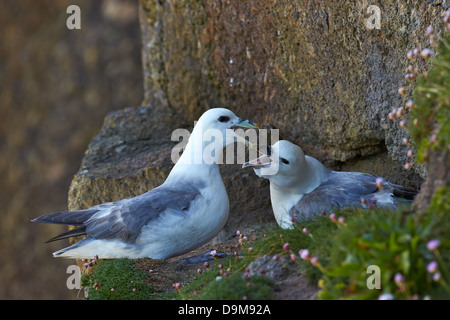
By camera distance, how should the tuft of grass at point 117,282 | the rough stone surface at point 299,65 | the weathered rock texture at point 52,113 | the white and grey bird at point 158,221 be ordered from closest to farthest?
the tuft of grass at point 117,282
the white and grey bird at point 158,221
the rough stone surface at point 299,65
the weathered rock texture at point 52,113

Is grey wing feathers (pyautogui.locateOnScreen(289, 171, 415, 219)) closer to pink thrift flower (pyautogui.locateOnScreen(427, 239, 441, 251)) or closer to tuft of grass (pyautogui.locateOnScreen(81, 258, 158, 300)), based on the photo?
tuft of grass (pyautogui.locateOnScreen(81, 258, 158, 300))

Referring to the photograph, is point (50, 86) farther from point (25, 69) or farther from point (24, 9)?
point (24, 9)

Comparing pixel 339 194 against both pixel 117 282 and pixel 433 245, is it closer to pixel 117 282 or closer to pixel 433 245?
pixel 117 282

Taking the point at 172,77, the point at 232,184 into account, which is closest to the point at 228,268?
the point at 232,184

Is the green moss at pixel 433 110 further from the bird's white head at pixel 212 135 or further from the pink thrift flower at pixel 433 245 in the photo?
the bird's white head at pixel 212 135

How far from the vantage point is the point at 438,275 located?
2.58 metres

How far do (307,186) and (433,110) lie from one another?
163cm

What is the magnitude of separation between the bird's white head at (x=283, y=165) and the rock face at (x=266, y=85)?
73 centimetres

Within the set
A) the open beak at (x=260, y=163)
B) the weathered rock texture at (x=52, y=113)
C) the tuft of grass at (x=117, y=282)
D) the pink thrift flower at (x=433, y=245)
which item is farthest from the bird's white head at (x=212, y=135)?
the weathered rock texture at (x=52, y=113)

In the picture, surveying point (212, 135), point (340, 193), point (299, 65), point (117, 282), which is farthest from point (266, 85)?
point (117, 282)

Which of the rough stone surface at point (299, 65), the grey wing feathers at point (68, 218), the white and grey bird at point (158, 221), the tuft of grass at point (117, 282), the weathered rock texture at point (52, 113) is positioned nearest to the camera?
the tuft of grass at point (117, 282)

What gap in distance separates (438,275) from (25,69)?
34.8 feet

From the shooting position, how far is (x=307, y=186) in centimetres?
484

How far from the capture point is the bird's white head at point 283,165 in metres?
4.68
